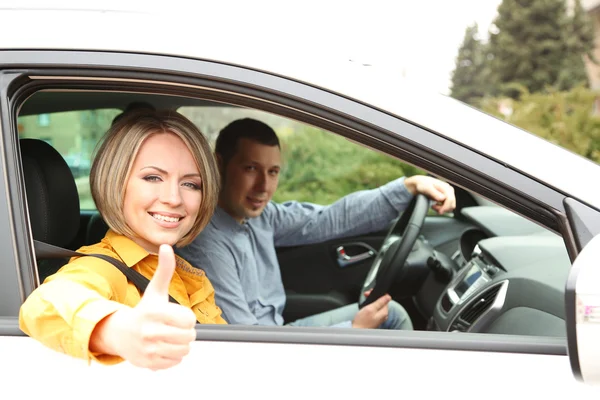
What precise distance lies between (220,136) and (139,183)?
3.28 feet

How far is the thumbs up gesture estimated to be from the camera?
93 centimetres

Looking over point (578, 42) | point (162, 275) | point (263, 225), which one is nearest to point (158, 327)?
point (162, 275)

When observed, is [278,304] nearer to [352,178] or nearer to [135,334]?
[135,334]

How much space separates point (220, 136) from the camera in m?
2.53

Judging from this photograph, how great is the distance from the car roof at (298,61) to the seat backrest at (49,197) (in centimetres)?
38

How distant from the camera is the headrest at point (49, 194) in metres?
1.51

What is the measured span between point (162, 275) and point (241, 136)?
61.6 inches

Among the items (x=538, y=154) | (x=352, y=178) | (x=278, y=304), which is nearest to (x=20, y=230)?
(x=538, y=154)

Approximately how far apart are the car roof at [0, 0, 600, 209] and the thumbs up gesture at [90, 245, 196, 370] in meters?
0.49

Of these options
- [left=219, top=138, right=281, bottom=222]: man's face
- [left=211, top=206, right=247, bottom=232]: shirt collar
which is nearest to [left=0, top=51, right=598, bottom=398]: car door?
[left=211, top=206, right=247, bottom=232]: shirt collar

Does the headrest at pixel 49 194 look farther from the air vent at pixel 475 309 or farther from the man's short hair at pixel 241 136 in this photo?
the air vent at pixel 475 309

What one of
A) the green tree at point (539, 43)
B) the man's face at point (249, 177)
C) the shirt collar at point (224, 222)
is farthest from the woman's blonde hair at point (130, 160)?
the green tree at point (539, 43)

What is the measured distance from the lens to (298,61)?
4.09 ft

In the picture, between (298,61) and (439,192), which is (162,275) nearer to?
(298,61)
